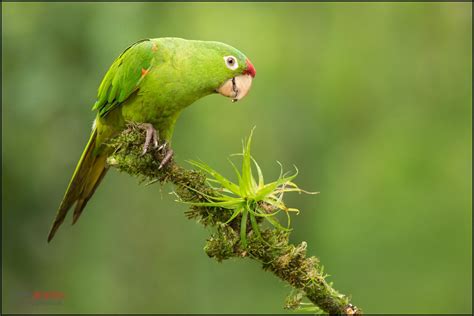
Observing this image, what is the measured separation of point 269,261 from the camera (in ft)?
6.18

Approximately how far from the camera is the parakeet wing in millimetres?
3203

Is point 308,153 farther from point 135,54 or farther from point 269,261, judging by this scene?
point 269,261

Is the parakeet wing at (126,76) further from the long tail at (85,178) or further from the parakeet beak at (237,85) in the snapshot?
the parakeet beak at (237,85)

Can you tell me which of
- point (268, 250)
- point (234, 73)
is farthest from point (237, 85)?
point (268, 250)

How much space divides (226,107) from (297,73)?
1555 mm

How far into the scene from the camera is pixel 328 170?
9211mm

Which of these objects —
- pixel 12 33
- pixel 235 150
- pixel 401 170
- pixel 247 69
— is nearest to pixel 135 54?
pixel 247 69

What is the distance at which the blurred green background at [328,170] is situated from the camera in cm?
789

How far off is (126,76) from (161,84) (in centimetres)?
23

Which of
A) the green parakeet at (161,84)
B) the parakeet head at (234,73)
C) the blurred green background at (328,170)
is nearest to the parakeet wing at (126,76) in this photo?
the green parakeet at (161,84)

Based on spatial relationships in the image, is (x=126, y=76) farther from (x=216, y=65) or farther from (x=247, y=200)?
(x=247, y=200)

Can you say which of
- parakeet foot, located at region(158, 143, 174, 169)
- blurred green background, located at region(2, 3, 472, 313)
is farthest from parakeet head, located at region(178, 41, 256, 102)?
blurred green background, located at region(2, 3, 472, 313)

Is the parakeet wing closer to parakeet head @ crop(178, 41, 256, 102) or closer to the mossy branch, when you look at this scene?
parakeet head @ crop(178, 41, 256, 102)

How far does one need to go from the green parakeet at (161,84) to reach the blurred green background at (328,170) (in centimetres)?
317
